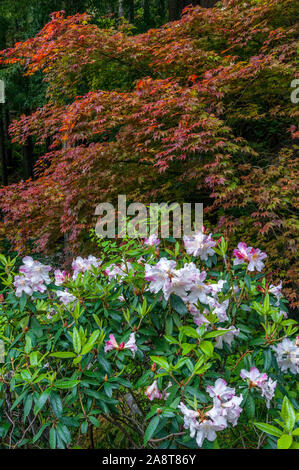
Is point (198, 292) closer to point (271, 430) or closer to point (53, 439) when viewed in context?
point (271, 430)

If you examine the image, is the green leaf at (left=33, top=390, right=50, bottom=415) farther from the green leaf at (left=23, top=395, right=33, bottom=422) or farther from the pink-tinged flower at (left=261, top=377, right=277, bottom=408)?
the pink-tinged flower at (left=261, top=377, right=277, bottom=408)

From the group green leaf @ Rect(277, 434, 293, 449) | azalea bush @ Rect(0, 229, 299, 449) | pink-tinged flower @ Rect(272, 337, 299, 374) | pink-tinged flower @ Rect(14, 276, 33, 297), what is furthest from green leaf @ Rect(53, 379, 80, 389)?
pink-tinged flower @ Rect(272, 337, 299, 374)

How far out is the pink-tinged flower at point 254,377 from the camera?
1.15 metres

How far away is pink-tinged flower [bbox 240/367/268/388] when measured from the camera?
1146mm

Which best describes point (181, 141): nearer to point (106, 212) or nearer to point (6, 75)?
point (106, 212)

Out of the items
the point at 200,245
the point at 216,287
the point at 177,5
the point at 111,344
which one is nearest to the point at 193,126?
the point at 200,245

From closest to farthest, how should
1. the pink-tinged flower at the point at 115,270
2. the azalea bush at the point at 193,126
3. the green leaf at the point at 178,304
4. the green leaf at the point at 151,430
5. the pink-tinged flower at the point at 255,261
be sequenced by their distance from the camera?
the green leaf at the point at 151,430 < the green leaf at the point at 178,304 < the pink-tinged flower at the point at 255,261 < the pink-tinged flower at the point at 115,270 < the azalea bush at the point at 193,126

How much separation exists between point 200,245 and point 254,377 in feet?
1.76

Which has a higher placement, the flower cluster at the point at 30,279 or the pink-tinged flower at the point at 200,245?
the pink-tinged flower at the point at 200,245

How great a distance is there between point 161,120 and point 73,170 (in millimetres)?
1017

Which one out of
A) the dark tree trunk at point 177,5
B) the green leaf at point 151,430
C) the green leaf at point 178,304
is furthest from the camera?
the dark tree trunk at point 177,5

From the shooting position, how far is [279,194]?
278 cm

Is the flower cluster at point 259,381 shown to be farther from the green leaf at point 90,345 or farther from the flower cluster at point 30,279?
the flower cluster at point 30,279

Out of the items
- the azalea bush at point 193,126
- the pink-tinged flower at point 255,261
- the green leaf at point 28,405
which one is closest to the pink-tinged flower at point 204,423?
the green leaf at point 28,405
